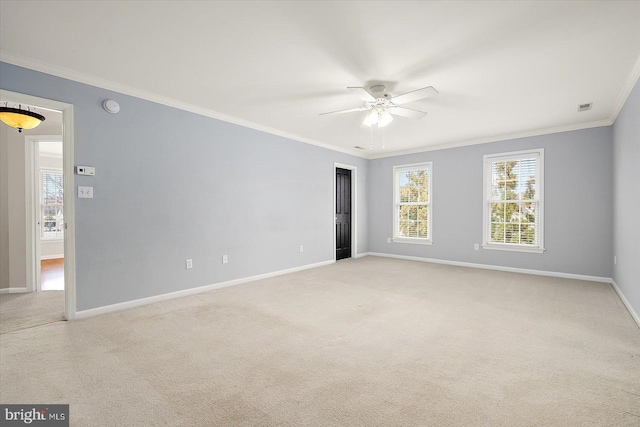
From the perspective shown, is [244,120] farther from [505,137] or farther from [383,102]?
[505,137]

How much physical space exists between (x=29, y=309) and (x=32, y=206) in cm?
168

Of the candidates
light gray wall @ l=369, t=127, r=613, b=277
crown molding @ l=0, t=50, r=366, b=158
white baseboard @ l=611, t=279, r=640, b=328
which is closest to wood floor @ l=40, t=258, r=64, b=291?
crown molding @ l=0, t=50, r=366, b=158

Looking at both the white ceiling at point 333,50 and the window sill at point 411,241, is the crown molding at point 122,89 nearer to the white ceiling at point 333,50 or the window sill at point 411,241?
the white ceiling at point 333,50

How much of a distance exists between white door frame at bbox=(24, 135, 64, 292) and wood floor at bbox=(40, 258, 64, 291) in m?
0.22

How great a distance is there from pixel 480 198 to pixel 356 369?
4.72 metres

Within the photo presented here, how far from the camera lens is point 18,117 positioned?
3.26 meters

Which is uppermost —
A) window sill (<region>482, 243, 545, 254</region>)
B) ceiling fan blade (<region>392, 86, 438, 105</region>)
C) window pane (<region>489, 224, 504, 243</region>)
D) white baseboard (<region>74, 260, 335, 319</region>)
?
ceiling fan blade (<region>392, 86, 438, 105</region>)

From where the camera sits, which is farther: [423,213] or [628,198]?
[423,213]

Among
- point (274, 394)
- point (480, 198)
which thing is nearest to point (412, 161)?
point (480, 198)

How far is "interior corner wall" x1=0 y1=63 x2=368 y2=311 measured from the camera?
3068 millimetres

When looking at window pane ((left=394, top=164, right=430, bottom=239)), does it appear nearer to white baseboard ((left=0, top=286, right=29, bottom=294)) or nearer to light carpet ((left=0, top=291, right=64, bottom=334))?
light carpet ((left=0, top=291, right=64, bottom=334))

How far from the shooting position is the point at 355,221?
688 cm

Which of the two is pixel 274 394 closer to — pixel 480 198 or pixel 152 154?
pixel 152 154

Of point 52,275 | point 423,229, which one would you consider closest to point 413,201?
point 423,229
